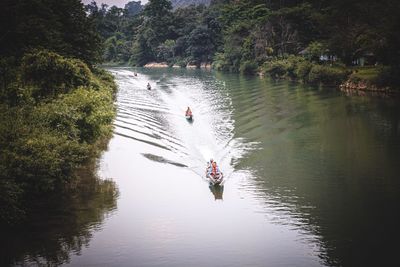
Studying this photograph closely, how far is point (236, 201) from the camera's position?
988 inches

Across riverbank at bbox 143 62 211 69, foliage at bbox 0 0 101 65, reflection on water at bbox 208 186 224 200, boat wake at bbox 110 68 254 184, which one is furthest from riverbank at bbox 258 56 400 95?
riverbank at bbox 143 62 211 69

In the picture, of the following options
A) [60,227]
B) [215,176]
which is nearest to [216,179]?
[215,176]

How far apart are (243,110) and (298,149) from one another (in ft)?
61.3

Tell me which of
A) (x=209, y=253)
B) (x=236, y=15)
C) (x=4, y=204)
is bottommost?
(x=209, y=253)

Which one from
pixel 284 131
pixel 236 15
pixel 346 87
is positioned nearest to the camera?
pixel 284 131

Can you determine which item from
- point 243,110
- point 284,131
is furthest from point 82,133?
point 243,110

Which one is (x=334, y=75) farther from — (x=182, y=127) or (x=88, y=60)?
(x=88, y=60)

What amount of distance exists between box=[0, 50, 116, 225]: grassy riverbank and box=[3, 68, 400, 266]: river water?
66.9 inches

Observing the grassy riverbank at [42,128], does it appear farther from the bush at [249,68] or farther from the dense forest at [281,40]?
the bush at [249,68]

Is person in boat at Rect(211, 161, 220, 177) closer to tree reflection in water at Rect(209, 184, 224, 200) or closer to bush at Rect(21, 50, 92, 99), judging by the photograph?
tree reflection in water at Rect(209, 184, 224, 200)

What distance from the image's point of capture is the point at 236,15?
127m

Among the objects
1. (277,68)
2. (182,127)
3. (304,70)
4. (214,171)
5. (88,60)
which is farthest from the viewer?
(277,68)

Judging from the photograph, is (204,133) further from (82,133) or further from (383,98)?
(383,98)

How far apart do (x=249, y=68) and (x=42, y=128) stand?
82.0m
